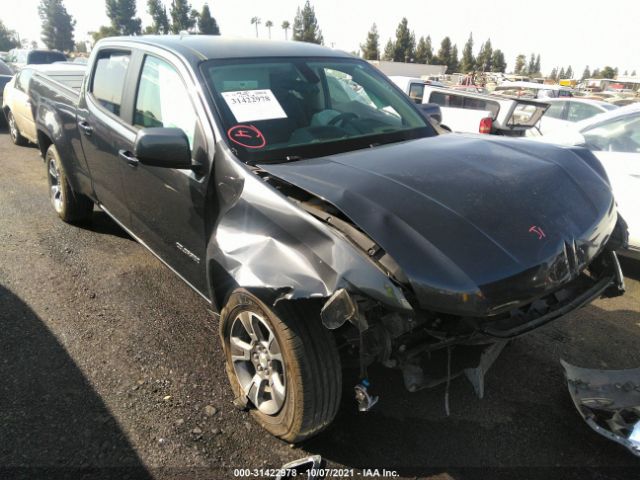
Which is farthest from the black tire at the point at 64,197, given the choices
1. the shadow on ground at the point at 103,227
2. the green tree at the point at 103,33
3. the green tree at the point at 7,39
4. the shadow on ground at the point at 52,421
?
the green tree at the point at 7,39

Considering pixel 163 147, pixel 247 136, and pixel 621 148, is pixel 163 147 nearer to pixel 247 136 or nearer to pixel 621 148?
pixel 247 136

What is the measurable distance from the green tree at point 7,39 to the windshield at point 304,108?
89.2m

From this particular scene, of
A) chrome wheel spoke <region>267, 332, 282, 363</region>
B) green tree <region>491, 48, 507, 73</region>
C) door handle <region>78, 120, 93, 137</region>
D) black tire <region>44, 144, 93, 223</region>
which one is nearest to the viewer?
chrome wheel spoke <region>267, 332, 282, 363</region>

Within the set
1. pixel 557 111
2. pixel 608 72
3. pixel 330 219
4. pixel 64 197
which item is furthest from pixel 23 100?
pixel 608 72

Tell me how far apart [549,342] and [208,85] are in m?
2.75

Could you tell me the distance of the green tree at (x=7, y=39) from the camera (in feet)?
251

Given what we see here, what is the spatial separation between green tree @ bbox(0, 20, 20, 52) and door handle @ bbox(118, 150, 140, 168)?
8866 centimetres

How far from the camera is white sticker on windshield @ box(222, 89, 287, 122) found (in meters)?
2.71

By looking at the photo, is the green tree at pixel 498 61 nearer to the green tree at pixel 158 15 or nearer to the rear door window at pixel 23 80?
the green tree at pixel 158 15

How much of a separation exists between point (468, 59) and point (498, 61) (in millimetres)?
10556

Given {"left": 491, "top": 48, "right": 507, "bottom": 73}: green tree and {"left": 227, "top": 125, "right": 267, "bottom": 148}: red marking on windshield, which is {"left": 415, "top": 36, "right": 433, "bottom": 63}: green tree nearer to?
{"left": 491, "top": 48, "right": 507, "bottom": 73}: green tree

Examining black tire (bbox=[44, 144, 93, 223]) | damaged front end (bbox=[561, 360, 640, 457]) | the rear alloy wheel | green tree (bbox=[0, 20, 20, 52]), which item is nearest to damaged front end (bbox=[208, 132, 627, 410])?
damaged front end (bbox=[561, 360, 640, 457])

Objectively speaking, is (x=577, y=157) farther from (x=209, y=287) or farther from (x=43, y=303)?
(x=43, y=303)

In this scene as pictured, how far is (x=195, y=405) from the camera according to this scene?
262 centimetres
